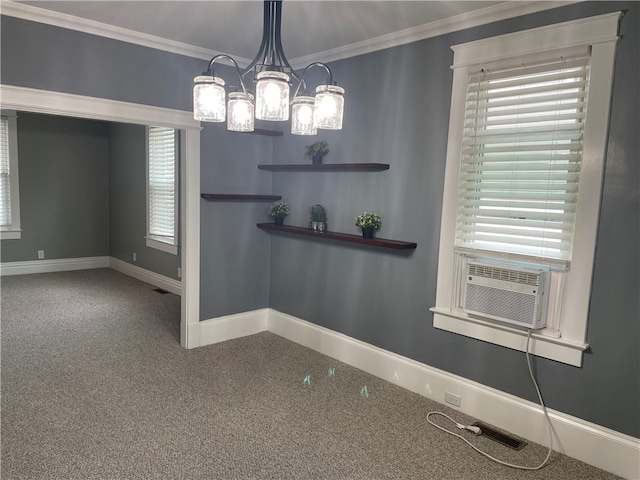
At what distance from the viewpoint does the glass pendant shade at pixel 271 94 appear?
180 cm

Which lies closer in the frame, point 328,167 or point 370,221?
point 370,221

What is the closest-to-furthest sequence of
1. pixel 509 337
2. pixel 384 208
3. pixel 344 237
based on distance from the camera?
1. pixel 509 337
2. pixel 384 208
3. pixel 344 237

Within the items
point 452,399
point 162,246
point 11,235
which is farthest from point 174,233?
point 452,399

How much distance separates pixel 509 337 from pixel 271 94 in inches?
79.4

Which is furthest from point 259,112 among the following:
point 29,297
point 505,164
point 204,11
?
point 29,297

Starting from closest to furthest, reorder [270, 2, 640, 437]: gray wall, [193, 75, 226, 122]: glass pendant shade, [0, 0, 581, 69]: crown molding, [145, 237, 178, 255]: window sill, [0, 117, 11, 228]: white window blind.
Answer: [193, 75, 226, 122]: glass pendant shade < [270, 2, 640, 437]: gray wall < [0, 0, 581, 69]: crown molding < [145, 237, 178, 255]: window sill < [0, 117, 11, 228]: white window blind

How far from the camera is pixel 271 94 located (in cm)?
181

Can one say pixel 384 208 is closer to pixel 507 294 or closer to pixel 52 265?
pixel 507 294

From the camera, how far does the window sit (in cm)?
562

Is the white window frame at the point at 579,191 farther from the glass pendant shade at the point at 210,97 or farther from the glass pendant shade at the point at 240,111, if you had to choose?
the glass pendant shade at the point at 210,97

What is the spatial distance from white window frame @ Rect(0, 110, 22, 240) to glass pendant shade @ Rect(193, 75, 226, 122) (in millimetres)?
5587

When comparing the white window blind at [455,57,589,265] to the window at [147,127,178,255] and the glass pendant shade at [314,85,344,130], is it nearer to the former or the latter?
the glass pendant shade at [314,85,344,130]

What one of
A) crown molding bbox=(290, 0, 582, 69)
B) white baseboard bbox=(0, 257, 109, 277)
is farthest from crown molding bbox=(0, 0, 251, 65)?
white baseboard bbox=(0, 257, 109, 277)

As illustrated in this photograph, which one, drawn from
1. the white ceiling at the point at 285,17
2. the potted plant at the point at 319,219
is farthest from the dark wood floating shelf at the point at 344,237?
the white ceiling at the point at 285,17
